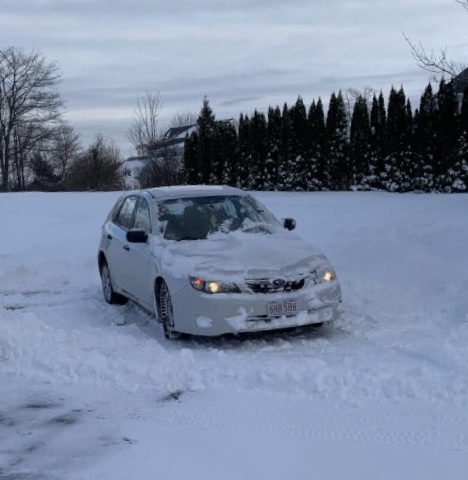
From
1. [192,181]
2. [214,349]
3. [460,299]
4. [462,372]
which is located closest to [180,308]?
[214,349]

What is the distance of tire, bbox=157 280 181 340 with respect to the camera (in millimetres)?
6907

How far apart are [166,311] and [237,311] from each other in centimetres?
90

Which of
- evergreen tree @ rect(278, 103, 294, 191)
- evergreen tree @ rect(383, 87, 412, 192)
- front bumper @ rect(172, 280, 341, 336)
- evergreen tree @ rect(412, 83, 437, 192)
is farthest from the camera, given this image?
evergreen tree @ rect(278, 103, 294, 191)

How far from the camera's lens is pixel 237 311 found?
6.50m

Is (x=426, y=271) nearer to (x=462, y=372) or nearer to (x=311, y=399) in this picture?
(x=462, y=372)

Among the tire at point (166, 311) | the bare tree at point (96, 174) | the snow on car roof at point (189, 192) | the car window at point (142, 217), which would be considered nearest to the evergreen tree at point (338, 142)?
the snow on car roof at point (189, 192)

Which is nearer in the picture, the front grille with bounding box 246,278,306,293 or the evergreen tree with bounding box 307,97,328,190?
the front grille with bounding box 246,278,306,293

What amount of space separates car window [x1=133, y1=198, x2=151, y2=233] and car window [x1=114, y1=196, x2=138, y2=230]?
188mm

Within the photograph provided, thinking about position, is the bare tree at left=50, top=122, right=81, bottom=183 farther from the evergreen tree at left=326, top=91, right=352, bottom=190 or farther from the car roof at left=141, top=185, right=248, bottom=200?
the car roof at left=141, top=185, right=248, bottom=200

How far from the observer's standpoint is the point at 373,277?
9422mm

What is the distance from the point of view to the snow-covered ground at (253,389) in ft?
13.6

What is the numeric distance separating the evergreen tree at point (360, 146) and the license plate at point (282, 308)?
56.4 ft

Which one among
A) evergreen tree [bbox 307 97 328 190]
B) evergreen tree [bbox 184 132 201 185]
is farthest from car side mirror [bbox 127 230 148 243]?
evergreen tree [bbox 184 132 201 185]

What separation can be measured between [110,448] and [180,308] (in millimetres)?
2388
